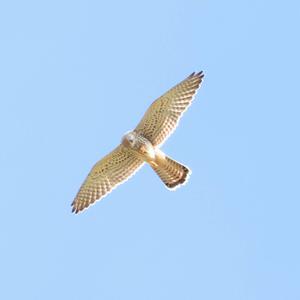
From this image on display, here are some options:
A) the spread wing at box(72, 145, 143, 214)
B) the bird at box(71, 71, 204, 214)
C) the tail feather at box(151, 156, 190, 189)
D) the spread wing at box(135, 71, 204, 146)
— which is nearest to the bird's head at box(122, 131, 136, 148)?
the bird at box(71, 71, 204, 214)

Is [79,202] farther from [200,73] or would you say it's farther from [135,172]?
[200,73]

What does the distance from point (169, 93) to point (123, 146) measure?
129 cm

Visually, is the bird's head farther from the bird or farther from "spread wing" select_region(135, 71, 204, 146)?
"spread wing" select_region(135, 71, 204, 146)

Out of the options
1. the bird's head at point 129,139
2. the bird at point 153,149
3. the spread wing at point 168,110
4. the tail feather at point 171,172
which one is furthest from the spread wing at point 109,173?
the spread wing at point 168,110

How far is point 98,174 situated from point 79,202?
658 mm

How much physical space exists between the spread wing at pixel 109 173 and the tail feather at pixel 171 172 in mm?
453

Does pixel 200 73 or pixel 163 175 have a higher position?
pixel 200 73

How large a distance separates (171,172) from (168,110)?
114cm

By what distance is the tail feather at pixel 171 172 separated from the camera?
61.1 ft

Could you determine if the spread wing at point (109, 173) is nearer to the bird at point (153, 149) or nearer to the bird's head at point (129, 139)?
the bird at point (153, 149)

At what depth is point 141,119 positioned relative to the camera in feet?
61.5

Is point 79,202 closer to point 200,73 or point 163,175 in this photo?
point 163,175

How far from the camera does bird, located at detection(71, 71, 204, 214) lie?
60.8ft

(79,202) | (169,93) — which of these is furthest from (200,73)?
(79,202)
